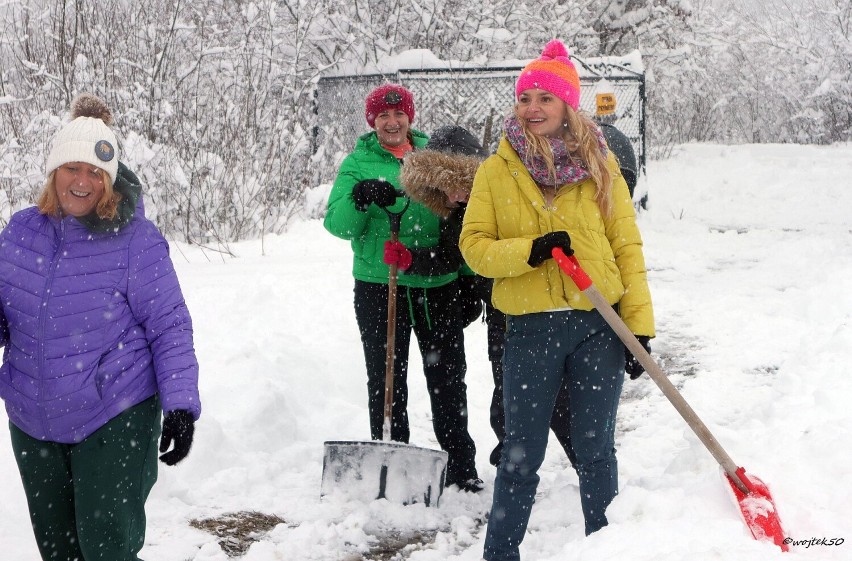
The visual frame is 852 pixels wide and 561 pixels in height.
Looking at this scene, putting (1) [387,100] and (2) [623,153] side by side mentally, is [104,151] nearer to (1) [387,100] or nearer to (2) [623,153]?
(1) [387,100]

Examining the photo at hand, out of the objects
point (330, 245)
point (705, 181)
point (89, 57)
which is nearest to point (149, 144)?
point (89, 57)

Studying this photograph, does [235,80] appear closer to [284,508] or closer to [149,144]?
[149,144]

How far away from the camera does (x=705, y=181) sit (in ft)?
53.5

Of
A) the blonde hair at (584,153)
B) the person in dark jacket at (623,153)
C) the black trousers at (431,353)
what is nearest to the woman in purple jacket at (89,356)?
the blonde hair at (584,153)

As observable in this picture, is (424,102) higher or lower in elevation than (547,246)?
higher

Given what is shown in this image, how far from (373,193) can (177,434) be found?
5.35 feet

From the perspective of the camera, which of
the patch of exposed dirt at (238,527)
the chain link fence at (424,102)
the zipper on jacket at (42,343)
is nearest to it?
the zipper on jacket at (42,343)

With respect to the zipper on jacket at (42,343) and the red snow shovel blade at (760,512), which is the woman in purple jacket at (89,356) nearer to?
the zipper on jacket at (42,343)

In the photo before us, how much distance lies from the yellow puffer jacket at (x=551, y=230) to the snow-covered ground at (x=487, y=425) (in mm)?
695

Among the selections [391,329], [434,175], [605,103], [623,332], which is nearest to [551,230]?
[623,332]

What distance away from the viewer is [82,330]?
2.50 metres

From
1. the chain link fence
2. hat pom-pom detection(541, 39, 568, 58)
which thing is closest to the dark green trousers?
hat pom-pom detection(541, 39, 568, 58)

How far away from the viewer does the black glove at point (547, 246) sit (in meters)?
2.74

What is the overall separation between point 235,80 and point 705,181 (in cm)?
Answer: 1021
